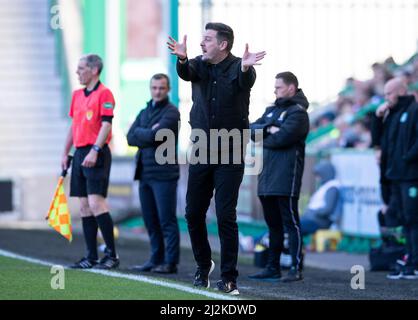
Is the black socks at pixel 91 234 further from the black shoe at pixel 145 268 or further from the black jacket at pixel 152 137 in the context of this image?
the black jacket at pixel 152 137

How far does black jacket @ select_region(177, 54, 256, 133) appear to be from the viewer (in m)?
9.70

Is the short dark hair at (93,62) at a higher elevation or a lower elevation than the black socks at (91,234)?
higher

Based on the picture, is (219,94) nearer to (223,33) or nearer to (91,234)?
(223,33)

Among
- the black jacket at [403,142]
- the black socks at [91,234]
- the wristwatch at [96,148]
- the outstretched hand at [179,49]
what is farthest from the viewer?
the black jacket at [403,142]

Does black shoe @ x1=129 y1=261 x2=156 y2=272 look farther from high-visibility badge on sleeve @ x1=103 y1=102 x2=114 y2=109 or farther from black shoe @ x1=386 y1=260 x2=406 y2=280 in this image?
black shoe @ x1=386 y1=260 x2=406 y2=280

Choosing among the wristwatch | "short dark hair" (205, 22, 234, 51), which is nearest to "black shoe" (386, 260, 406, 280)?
the wristwatch

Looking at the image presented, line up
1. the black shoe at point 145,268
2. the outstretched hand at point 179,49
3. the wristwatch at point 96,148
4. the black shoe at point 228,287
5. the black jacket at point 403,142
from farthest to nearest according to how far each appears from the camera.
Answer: the black jacket at point 403,142 → the black shoe at point 145,268 → the wristwatch at point 96,148 → the black shoe at point 228,287 → the outstretched hand at point 179,49

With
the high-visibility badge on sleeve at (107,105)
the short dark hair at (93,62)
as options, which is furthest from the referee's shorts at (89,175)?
the short dark hair at (93,62)


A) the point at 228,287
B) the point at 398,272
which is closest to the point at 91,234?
the point at 228,287

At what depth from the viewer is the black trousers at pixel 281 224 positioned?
38.4 feet

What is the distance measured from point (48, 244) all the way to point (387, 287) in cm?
627

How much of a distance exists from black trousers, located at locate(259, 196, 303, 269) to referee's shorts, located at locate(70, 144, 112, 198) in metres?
1.46

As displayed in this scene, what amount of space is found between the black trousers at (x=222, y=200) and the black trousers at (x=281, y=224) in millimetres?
1977

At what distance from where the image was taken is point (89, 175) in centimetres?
1170
